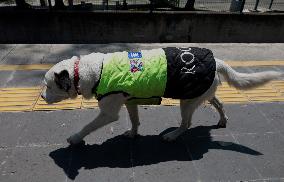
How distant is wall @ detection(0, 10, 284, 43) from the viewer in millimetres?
10039

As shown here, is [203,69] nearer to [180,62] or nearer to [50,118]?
[180,62]

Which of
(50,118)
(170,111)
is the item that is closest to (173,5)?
(170,111)

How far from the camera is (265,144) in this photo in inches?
196

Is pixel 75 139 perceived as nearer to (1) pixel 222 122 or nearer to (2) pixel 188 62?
(2) pixel 188 62

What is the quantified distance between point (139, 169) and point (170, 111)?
1.64m

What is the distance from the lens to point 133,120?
495cm

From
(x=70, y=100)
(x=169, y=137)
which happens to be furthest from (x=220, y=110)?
(x=70, y=100)

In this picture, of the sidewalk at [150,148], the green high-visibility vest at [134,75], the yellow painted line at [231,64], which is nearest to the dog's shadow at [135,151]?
the sidewalk at [150,148]

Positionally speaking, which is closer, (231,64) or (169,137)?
(169,137)

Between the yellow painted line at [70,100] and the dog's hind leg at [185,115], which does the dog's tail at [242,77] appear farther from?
the yellow painted line at [70,100]

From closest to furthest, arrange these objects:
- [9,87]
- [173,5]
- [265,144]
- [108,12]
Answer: [265,144]
[9,87]
[108,12]
[173,5]

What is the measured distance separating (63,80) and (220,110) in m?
2.57

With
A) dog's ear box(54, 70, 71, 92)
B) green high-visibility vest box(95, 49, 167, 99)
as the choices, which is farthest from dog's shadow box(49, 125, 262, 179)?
dog's ear box(54, 70, 71, 92)

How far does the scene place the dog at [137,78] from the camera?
13.2 feet
